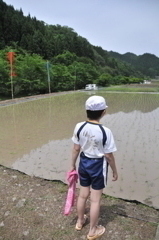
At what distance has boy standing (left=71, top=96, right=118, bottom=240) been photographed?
169cm

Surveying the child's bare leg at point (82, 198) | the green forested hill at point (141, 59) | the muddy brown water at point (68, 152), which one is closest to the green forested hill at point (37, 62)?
the muddy brown water at point (68, 152)

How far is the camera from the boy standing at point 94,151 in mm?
1686

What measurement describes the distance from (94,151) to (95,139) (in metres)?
0.11

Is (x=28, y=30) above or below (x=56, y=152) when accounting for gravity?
above

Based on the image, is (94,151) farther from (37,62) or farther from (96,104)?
(37,62)

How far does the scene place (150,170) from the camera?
11.6 feet

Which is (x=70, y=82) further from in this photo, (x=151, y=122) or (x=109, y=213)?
(x=109, y=213)

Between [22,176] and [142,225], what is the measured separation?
1.78 meters

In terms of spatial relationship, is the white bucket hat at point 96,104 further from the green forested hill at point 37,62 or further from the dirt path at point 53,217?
the green forested hill at point 37,62

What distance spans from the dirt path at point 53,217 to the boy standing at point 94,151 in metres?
0.26

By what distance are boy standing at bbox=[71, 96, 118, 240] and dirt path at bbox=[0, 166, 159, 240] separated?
10.3 inches

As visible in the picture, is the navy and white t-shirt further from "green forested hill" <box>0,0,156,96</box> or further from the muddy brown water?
"green forested hill" <box>0,0,156,96</box>

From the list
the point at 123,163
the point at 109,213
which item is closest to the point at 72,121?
the point at 123,163

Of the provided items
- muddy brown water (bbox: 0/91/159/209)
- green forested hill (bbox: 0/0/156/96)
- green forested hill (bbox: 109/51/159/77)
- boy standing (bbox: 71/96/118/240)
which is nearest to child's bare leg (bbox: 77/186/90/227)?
boy standing (bbox: 71/96/118/240)
